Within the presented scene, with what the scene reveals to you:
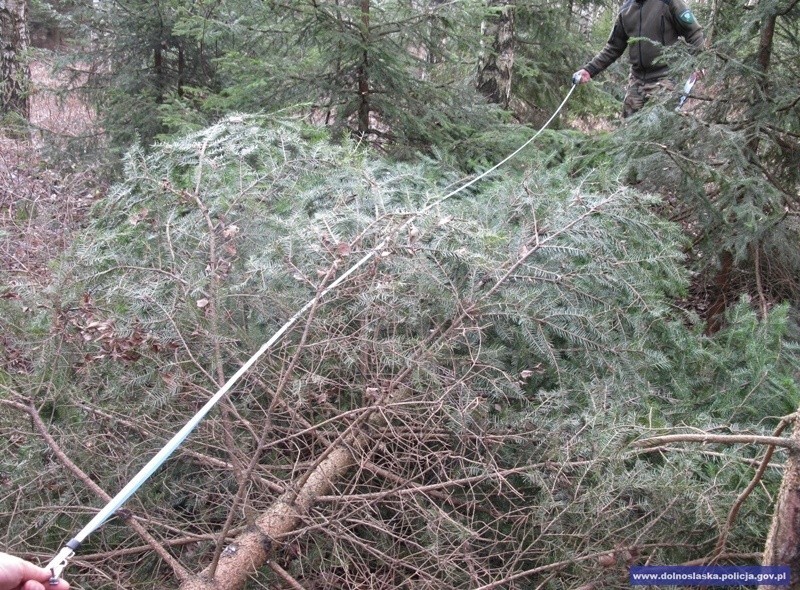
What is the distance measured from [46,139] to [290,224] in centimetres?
567

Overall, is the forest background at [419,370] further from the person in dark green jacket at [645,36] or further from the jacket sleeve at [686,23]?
the person in dark green jacket at [645,36]

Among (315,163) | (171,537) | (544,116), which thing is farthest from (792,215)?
(544,116)

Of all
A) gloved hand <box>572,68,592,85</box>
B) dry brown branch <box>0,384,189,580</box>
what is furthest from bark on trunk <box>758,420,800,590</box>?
gloved hand <box>572,68,592,85</box>

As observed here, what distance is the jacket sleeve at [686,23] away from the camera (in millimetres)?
5203

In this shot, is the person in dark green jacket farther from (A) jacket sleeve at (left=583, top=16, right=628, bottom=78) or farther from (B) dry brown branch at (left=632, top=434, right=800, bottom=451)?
(B) dry brown branch at (left=632, top=434, right=800, bottom=451)

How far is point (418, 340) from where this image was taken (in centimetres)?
270

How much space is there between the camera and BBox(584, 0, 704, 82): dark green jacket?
5.34 meters

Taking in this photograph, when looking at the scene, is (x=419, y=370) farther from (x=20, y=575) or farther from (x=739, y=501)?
(x=20, y=575)

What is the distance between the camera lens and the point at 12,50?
9344mm

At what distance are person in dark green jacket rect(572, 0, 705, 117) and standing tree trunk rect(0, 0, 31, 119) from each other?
27.1 feet

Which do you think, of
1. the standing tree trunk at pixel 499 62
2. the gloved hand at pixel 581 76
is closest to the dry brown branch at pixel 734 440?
the gloved hand at pixel 581 76

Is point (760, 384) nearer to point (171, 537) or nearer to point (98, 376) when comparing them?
point (171, 537)

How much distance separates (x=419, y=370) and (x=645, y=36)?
4774 millimetres

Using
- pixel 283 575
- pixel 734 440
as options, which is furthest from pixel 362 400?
pixel 734 440
